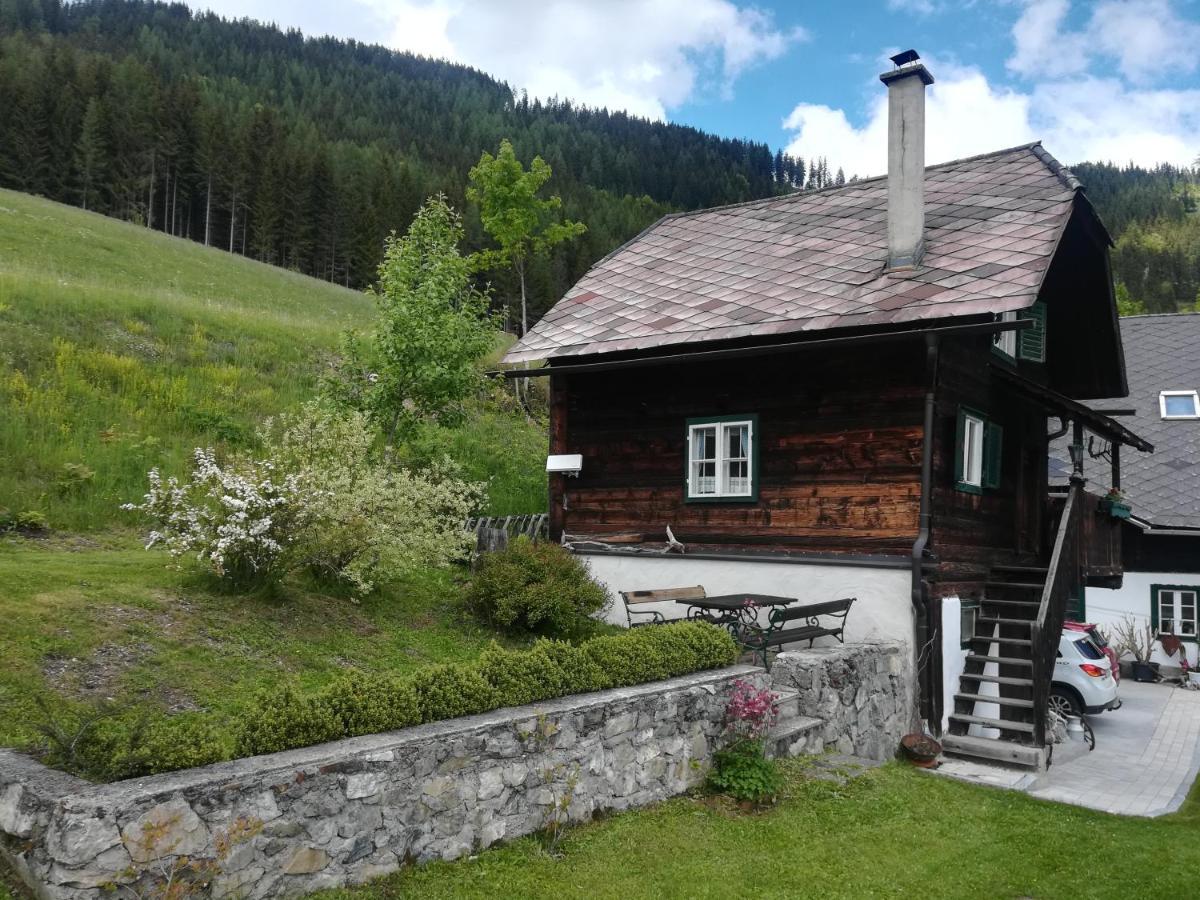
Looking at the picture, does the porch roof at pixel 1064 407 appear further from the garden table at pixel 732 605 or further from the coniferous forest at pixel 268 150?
the coniferous forest at pixel 268 150

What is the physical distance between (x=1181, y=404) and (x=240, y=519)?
2367cm

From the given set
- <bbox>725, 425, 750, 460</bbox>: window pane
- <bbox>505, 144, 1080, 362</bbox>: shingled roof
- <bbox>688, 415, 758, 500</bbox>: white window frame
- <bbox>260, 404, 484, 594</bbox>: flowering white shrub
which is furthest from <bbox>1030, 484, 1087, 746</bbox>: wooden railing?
<bbox>260, 404, 484, 594</bbox>: flowering white shrub

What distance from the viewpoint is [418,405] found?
15805mm

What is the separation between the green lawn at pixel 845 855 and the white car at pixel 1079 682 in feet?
15.8

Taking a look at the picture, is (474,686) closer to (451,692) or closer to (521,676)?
(451,692)

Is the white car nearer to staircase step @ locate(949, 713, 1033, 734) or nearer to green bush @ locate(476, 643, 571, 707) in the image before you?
staircase step @ locate(949, 713, 1033, 734)

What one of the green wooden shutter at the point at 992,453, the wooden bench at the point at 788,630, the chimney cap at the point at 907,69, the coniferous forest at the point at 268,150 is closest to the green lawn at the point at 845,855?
the wooden bench at the point at 788,630

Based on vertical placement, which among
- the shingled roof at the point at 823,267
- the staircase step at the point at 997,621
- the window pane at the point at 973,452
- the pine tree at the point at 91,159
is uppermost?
the pine tree at the point at 91,159

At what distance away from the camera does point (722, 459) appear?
1337cm

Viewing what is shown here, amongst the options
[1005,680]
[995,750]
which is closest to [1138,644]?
[1005,680]

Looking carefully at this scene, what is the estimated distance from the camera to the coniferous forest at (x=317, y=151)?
6606 cm

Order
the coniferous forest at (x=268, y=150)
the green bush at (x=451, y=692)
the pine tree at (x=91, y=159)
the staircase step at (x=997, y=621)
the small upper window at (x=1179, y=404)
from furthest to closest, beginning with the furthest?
the coniferous forest at (x=268, y=150)
the pine tree at (x=91, y=159)
the small upper window at (x=1179, y=404)
the staircase step at (x=997, y=621)
the green bush at (x=451, y=692)

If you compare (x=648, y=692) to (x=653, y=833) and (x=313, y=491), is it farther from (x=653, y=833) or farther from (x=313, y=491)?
(x=313, y=491)

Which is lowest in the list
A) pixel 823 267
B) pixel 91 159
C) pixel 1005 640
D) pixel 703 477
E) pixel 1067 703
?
pixel 1067 703
